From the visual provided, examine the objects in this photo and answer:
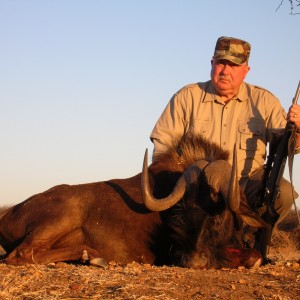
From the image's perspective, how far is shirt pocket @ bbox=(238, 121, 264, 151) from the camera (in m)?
7.36

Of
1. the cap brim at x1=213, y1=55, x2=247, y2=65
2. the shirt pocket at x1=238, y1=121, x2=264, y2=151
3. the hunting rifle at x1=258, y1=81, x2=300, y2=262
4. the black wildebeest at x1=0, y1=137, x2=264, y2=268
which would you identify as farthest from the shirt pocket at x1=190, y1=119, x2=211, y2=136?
the hunting rifle at x1=258, y1=81, x2=300, y2=262

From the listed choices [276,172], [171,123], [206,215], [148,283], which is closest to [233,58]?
[171,123]

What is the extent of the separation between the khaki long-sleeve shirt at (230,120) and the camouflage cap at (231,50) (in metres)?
0.41

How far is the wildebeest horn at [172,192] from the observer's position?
19.6 feet

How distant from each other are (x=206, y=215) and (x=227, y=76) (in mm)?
2032

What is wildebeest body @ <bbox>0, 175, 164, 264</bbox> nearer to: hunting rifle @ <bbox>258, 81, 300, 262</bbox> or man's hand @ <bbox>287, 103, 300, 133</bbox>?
hunting rifle @ <bbox>258, 81, 300, 262</bbox>

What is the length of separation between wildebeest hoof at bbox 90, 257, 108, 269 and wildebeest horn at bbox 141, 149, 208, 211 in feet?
2.05

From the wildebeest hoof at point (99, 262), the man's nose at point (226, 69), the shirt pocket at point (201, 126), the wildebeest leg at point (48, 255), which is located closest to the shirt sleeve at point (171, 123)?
the shirt pocket at point (201, 126)

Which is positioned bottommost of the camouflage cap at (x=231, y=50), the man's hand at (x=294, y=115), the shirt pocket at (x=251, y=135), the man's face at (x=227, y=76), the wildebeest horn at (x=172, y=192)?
the wildebeest horn at (x=172, y=192)

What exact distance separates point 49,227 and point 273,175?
2.27 m

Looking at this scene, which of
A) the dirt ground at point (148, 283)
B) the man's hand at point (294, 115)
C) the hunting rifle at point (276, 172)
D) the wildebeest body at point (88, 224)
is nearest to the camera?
the dirt ground at point (148, 283)

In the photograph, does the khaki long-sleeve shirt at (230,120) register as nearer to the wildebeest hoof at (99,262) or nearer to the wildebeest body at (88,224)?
the wildebeest body at (88,224)

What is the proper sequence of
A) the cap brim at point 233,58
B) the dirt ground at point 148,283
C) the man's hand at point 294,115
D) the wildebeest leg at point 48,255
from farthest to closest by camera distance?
the cap brim at point 233,58, the man's hand at point 294,115, the wildebeest leg at point 48,255, the dirt ground at point 148,283

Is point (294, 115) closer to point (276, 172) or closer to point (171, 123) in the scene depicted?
point (276, 172)
